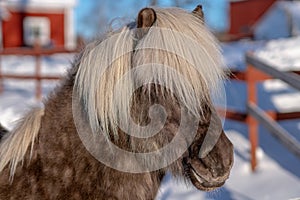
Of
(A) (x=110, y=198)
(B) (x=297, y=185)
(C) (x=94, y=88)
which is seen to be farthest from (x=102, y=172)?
(B) (x=297, y=185)

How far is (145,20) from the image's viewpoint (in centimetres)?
182

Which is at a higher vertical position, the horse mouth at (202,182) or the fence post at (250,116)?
the horse mouth at (202,182)

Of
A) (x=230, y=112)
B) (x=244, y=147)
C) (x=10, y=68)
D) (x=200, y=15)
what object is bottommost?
(x=10, y=68)

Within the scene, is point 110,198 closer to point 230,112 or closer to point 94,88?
point 94,88

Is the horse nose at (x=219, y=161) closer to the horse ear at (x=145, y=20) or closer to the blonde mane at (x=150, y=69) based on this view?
the blonde mane at (x=150, y=69)

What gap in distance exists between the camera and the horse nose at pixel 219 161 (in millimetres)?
1760

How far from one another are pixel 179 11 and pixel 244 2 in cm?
2961

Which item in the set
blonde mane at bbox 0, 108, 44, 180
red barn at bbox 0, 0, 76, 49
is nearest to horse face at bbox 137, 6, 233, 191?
blonde mane at bbox 0, 108, 44, 180

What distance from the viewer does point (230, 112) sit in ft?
17.4

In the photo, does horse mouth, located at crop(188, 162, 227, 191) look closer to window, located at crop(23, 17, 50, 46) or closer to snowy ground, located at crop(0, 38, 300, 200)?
snowy ground, located at crop(0, 38, 300, 200)

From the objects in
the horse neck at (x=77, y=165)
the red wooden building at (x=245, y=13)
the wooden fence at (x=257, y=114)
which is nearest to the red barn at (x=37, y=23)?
the red wooden building at (x=245, y=13)

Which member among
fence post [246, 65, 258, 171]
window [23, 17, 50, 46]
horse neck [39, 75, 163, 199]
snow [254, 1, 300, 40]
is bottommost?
window [23, 17, 50, 46]

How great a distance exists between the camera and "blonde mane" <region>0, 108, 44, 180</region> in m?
2.00

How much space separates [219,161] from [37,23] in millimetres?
24688
